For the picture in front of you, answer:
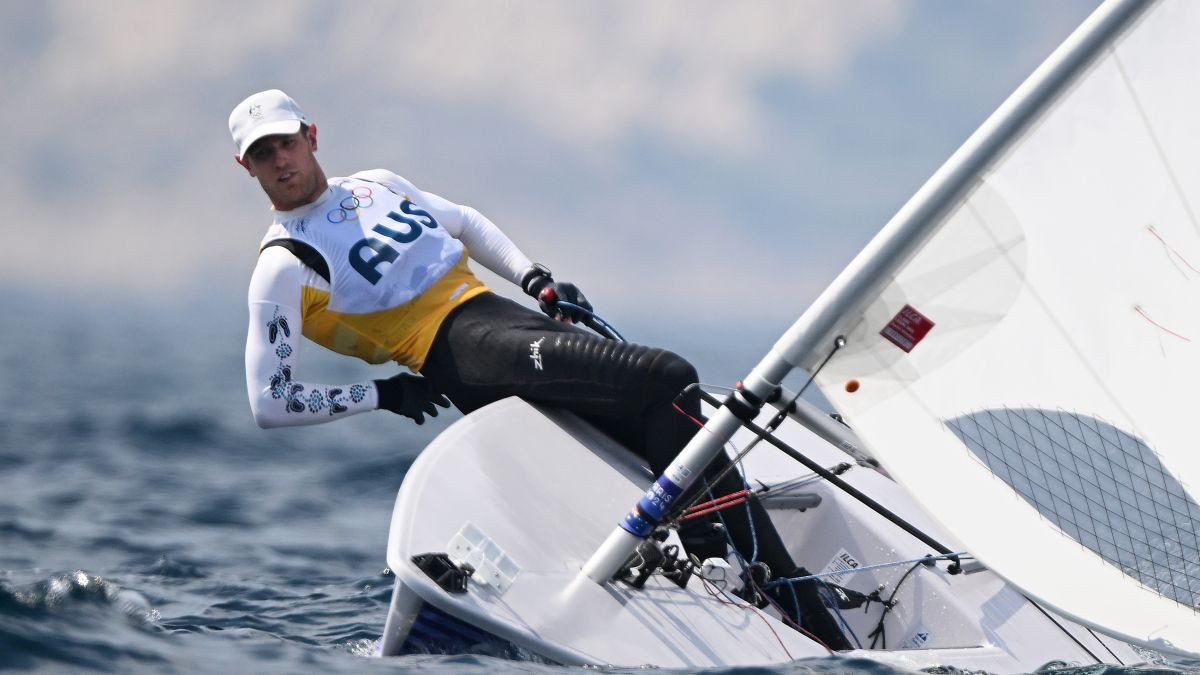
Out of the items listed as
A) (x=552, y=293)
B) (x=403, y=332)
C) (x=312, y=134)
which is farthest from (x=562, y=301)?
(x=312, y=134)

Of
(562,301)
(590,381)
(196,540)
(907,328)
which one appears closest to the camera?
(907,328)

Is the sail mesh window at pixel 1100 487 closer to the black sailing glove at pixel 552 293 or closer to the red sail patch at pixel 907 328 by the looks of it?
the red sail patch at pixel 907 328

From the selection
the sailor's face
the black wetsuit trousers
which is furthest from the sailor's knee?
the sailor's face

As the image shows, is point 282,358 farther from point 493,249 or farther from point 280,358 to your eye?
point 493,249

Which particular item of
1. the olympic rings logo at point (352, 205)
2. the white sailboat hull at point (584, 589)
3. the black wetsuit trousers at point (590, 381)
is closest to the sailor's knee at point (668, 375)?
the black wetsuit trousers at point (590, 381)

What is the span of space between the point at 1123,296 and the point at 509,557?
141 centimetres

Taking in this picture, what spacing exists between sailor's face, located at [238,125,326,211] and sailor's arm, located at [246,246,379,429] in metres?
A: 0.20

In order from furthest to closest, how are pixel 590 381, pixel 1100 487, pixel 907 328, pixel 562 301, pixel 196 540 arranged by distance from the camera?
1. pixel 196 540
2. pixel 562 301
3. pixel 590 381
4. pixel 1100 487
5. pixel 907 328

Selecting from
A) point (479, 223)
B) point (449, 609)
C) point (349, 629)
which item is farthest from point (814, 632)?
point (479, 223)

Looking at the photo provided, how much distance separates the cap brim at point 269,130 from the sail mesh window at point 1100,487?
5.88ft

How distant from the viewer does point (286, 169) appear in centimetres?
349

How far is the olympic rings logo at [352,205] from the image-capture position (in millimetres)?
3541

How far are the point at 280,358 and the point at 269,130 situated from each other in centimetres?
59

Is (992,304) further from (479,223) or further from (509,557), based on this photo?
(479,223)
